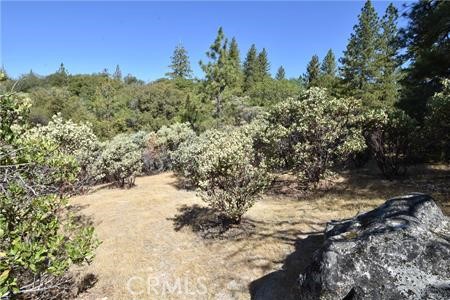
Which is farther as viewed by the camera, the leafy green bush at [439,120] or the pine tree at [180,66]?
the pine tree at [180,66]

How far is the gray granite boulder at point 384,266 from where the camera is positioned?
Answer: 361 cm

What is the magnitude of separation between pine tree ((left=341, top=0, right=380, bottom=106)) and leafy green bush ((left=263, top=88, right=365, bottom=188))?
20169 millimetres

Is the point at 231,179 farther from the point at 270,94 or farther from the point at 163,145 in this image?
the point at 270,94

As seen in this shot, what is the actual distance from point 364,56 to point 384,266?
30191 millimetres

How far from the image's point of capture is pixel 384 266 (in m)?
3.84

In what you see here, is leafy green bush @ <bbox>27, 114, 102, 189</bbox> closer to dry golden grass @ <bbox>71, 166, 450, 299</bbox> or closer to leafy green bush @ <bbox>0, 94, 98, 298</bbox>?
dry golden grass @ <bbox>71, 166, 450, 299</bbox>

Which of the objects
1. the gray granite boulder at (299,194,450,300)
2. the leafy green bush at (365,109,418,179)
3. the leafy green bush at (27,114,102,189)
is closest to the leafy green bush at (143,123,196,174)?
the leafy green bush at (27,114,102,189)

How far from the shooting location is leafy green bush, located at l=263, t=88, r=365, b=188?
10.4 metres

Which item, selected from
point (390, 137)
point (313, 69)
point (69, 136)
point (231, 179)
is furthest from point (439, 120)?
point (313, 69)

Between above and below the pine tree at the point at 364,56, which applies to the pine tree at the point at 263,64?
above

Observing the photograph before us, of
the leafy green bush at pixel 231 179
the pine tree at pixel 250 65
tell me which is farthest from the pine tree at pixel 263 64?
the leafy green bush at pixel 231 179

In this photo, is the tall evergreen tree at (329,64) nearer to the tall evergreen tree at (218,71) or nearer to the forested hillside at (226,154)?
the tall evergreen tree at (218,71)

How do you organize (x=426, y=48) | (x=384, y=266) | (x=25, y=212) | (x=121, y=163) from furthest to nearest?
1. (x=121, y=163)
2. (x=426, y=48)
3. (x=25, y=212)
4. (x=384, y=266)

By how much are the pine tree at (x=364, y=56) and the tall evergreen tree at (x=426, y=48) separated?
1418 cm
